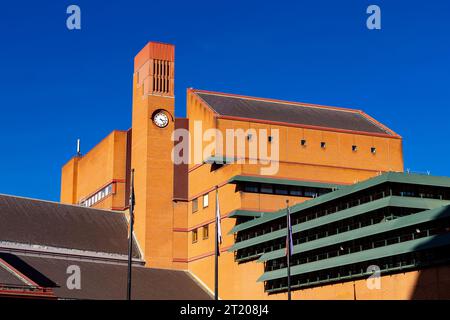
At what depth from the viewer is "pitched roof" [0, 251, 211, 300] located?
6906 cm

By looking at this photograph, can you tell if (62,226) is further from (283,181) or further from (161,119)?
(283,181)

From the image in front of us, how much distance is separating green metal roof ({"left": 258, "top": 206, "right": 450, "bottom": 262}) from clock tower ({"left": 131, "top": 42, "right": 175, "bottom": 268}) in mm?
18493

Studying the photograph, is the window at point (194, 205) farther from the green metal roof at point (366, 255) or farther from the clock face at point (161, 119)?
the green metal roof at point (366, 255)

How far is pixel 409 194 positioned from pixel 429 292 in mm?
9606

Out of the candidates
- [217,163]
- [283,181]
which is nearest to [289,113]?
[217,163]

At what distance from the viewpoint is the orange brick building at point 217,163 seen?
75250 mm

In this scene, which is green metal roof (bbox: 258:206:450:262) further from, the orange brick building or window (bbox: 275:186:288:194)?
window (bbox: 275:186:288:194)

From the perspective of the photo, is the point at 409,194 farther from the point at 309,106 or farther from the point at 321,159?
the point at 309,106

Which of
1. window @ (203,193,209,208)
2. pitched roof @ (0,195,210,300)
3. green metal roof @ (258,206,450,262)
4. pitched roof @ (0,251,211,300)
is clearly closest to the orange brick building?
window @ (203,193,209,208)

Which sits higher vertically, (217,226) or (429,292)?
(217,226)

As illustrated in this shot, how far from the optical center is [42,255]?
7631 centimetres

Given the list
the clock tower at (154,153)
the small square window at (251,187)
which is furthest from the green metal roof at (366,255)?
the clock tower at (154,153)
